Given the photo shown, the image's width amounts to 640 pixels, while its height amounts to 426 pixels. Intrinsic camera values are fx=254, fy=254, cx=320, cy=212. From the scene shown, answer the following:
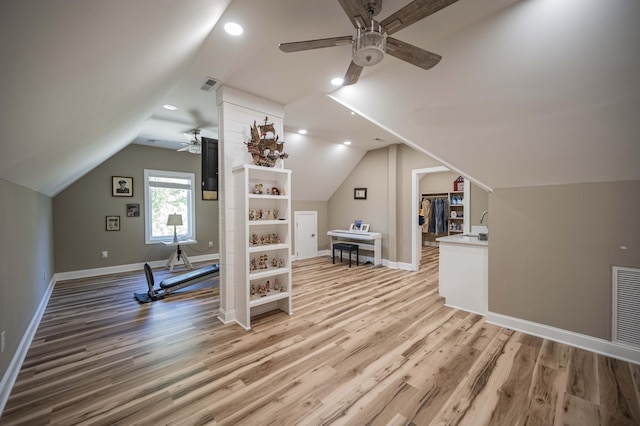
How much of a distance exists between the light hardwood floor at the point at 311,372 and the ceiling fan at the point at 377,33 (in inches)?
94.4

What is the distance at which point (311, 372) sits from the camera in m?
2.19

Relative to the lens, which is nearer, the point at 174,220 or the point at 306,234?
the point at 174,220

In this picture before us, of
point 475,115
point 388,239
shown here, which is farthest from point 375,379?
point 388,239

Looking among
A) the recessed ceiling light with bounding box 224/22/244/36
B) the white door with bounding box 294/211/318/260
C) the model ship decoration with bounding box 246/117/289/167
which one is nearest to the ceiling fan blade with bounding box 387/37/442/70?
the recessed ceiling light with bounding box 224/22/244/36

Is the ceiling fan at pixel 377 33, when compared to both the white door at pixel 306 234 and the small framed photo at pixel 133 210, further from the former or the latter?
the small framed photo at pixel 133 210

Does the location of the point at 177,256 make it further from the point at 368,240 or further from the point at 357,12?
the point at 357,12

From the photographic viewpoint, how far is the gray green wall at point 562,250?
2.43 metres

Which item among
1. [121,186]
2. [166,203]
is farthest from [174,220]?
[121,186]

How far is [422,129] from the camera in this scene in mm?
2973

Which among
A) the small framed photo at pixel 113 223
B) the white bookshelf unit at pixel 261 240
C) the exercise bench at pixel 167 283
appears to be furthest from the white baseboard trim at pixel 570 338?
the small framed photo at pixel 113 223

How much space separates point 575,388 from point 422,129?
2671 mm

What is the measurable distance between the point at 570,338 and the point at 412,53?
127 inches

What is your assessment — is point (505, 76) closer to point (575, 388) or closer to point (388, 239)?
point (575, 388)

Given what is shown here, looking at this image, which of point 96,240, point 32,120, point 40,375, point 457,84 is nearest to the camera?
point 32,120
